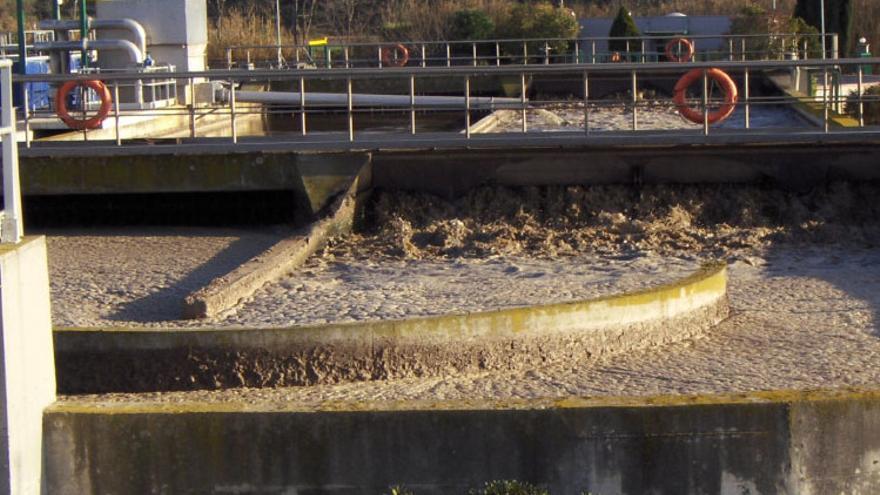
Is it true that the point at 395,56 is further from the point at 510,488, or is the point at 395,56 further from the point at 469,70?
the point at 510,488

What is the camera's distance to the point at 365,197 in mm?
15523

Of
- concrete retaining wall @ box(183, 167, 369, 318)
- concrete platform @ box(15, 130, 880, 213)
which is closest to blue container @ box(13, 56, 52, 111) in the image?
concrete platform @ box(15, 130, 880, 213)

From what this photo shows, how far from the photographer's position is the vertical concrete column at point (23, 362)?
787cm

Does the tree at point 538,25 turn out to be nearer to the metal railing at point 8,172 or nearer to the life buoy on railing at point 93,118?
the life buoy on railing at point 93,118

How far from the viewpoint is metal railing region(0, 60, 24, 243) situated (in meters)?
8.07

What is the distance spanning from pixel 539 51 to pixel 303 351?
24.4 metres

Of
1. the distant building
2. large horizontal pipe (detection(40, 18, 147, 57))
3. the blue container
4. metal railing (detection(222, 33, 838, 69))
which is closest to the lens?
the blue container

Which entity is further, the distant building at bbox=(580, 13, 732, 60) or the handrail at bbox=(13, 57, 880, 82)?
the distant building at bbox=(580, 13, 732, 60)

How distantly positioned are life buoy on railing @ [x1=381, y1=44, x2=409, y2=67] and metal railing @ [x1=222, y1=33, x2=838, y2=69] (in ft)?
0.66

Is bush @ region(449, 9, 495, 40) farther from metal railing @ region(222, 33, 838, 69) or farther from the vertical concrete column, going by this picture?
the vertical concrete column

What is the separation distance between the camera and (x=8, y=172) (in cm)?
823

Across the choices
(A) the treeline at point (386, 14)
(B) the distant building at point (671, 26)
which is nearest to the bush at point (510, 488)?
(A) the treeline at point (386, 14)

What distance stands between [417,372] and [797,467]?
10.5 ft

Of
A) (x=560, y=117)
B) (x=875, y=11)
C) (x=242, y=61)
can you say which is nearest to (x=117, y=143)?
(x=560, y=117)
